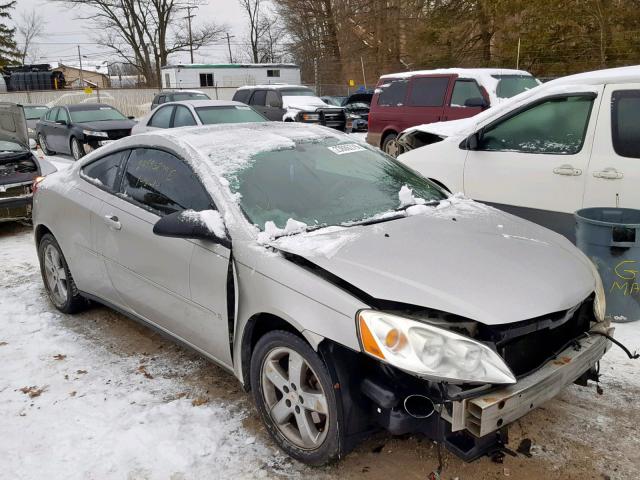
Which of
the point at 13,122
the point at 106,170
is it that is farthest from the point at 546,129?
the point at 13,122

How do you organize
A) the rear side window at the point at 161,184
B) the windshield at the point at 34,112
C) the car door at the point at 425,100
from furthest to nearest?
the windshield at the point at 34,112
the car door at the point at 425,100
the rear side window at the point at 161,184

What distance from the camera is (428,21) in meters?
25.1

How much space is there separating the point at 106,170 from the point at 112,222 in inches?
22.4

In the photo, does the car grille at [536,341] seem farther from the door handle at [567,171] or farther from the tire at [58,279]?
the tire at [58,279]

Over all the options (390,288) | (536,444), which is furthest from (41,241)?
(536,444)

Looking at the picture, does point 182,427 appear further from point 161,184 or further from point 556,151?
point 556,151

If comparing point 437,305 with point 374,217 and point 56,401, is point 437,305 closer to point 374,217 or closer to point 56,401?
point 374,217

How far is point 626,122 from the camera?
4418mm

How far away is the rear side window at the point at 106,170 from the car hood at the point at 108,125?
35.5ft

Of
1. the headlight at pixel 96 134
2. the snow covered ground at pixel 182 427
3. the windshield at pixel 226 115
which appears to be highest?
the windshield at pixel 226 115

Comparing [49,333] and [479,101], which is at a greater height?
[479,101]

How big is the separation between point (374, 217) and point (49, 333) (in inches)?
112

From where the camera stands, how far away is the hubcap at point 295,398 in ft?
8.62

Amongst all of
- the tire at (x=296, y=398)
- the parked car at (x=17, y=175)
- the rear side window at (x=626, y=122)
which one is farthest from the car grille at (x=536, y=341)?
the parked car at (x=17, y=175)
